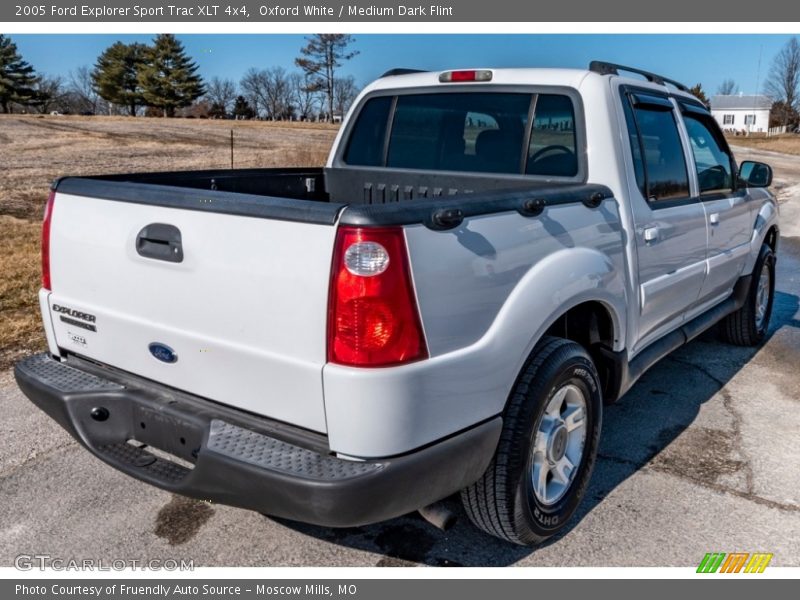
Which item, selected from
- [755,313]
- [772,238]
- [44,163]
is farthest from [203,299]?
[44,163]

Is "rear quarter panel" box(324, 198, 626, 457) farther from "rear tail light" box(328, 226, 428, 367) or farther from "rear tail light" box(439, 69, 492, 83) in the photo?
"rear tail light" box(439, 69, 492, 83)

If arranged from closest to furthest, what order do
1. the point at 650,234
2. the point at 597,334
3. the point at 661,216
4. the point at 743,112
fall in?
the point at 597,334 → the point at 650,234 → the point at 661,216 → the point at 743,112

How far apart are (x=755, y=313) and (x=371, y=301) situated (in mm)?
4557

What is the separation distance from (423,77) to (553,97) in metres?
1.00

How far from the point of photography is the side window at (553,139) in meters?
3.64

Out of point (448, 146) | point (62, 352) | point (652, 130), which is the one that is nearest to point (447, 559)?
point (62, 352)

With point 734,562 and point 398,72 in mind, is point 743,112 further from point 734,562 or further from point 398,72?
point 734,562

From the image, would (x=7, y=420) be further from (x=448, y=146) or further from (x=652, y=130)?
(x=652, y=130)

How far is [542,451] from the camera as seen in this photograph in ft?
9.84

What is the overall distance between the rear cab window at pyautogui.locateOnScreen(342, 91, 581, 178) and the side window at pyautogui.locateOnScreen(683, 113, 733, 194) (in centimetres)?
125

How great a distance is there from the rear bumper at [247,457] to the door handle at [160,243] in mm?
533

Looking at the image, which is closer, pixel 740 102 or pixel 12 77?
pixel 12 77

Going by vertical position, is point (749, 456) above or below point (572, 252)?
below

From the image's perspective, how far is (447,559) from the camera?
9.94ft
